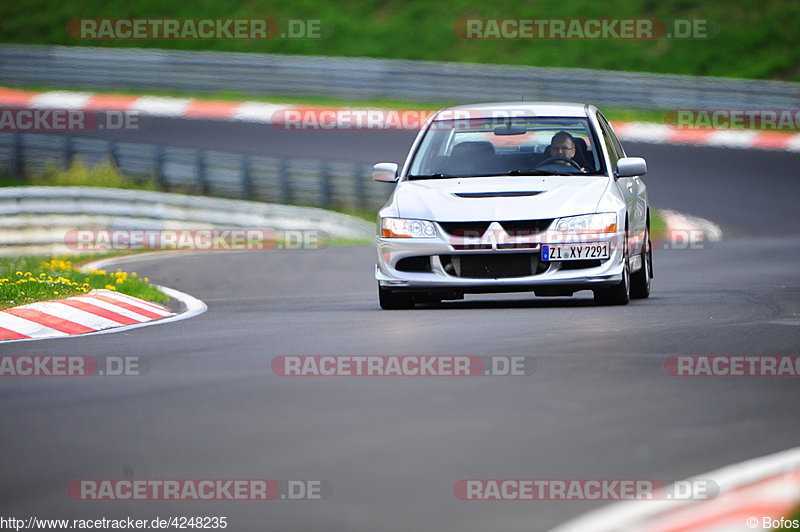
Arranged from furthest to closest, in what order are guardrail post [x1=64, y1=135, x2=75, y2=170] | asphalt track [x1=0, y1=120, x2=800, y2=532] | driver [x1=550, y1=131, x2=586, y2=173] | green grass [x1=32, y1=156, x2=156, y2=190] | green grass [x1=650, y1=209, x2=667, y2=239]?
guardrail post [x1=64, y1=135, x2=75, y2=170], green grass [x1=32, y1=156, x2=156, y2=190], green grass [x1=650, y1=209, x2=667, y2=239], driver [x1=550, y1=131, x2=586, y2=173], asphalt track [x1=0, y1=120, x2=800, y2=532]

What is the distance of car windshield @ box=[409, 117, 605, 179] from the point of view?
40.3ft

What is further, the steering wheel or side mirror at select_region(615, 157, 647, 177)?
the steering wheel

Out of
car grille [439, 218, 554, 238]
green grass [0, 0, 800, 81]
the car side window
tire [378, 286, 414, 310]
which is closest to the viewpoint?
car grille [439, 218, 554, 238]

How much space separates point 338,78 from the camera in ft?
117

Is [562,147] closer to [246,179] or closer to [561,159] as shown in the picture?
[561,159]

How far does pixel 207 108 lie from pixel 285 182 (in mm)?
9718

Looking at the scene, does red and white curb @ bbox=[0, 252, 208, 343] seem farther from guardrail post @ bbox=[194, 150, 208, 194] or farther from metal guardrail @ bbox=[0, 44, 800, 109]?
metal guardrail @ bbox=[0, 44, 800, 109]

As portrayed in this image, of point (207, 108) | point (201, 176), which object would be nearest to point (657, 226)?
point (201, 176)

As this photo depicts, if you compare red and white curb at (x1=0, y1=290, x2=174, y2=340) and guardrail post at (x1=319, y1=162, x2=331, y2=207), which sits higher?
red and white curb at (x1=0, y1=290, x2=174, y2=340)

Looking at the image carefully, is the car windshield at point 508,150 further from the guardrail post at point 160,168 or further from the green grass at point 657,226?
the guardrail post at point 160,168

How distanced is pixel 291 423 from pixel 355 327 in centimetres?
392

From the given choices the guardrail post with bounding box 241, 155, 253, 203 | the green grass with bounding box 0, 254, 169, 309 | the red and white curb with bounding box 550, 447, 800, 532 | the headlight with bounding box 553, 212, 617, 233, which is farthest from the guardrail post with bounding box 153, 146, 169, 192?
the red and white curb with bounding box 550, 447, 800, 532

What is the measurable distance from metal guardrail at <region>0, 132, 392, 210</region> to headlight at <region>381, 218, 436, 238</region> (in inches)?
556

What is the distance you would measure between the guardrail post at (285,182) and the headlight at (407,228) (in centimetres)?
1431
